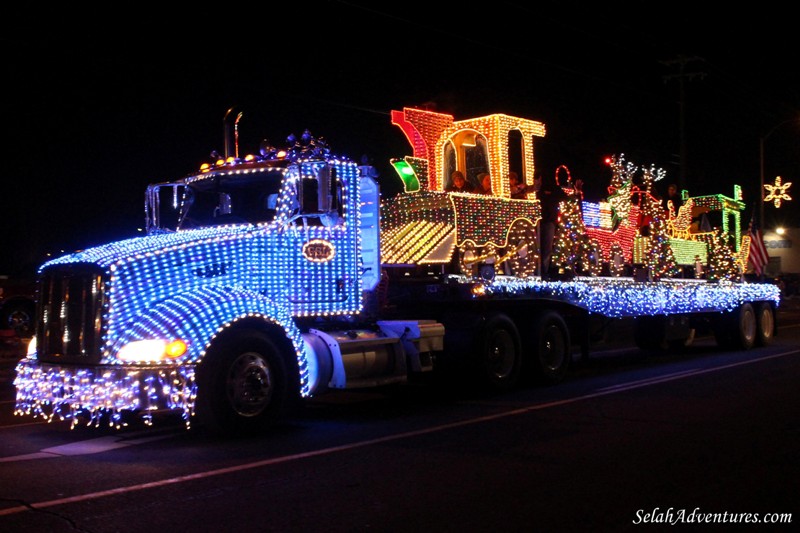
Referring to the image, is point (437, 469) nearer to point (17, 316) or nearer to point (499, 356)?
point (499, 356)

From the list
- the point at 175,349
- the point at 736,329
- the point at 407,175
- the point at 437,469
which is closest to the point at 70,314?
the point at 175,349

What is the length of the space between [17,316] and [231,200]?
16.0 metres

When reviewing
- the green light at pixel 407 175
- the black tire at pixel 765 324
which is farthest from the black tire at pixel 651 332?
the green light at pixel 407 175

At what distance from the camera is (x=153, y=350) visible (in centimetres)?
786

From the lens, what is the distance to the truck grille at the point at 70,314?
26.5 ft

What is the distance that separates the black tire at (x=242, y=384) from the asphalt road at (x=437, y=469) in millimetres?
219

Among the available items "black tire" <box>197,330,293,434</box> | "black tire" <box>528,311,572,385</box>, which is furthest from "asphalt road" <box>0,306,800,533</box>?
"black tire" <box>528,311,572,385</box>

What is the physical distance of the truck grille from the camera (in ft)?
26.5

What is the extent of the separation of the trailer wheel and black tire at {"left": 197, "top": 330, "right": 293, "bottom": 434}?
1198cm

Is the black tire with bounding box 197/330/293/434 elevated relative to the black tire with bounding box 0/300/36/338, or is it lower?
lower

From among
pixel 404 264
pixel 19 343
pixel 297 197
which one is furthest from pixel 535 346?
pixel 19 343

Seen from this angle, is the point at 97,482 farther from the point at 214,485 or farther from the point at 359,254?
the point at 359,254

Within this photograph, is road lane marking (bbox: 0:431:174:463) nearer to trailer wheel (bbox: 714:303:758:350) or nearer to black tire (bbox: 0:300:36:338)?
trailer wheel (bbox: 714:303:758:350)

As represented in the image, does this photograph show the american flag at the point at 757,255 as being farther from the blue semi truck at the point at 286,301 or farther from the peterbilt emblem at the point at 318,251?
the peterbilt emblem at the point at 318,251
